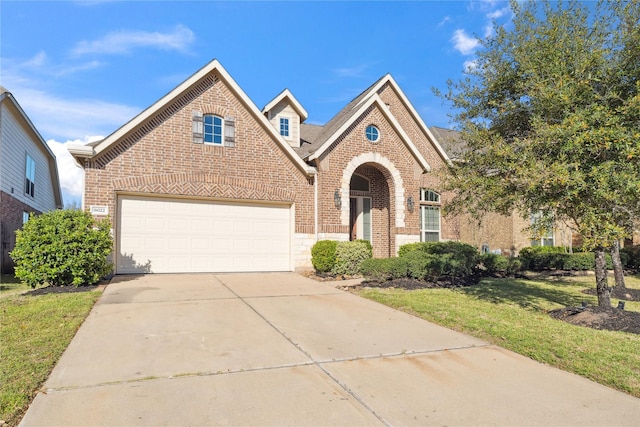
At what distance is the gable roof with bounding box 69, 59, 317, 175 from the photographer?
1050 centimetres

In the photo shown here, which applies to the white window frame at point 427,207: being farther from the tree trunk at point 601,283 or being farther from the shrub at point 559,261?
the tree trunk at point 601,283

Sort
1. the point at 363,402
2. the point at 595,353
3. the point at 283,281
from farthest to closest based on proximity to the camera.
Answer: the point at 283,281 → the point at 595,353 → the point at 363,402

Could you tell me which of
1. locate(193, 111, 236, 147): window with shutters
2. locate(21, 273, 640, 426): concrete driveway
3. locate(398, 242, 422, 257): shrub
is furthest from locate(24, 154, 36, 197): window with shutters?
locate(398, 242, 422, 257): shrub

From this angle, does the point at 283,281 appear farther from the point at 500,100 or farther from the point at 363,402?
the point at 363,402

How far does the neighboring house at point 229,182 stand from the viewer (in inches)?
439

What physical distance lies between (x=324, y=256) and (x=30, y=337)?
8287 millimetres

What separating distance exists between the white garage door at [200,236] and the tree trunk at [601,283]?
8.53 meters

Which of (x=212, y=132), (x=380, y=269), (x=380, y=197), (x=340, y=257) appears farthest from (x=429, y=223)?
(x=212, y=132)

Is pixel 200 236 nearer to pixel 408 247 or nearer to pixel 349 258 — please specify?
pixel 349 258

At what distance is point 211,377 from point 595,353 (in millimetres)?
4515

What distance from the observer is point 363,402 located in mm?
3332

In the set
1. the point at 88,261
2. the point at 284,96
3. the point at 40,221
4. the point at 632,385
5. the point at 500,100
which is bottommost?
the point at 632,385

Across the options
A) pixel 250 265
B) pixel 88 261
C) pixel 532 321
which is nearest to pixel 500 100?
pixel 532 321

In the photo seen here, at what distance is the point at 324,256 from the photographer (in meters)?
12.3
